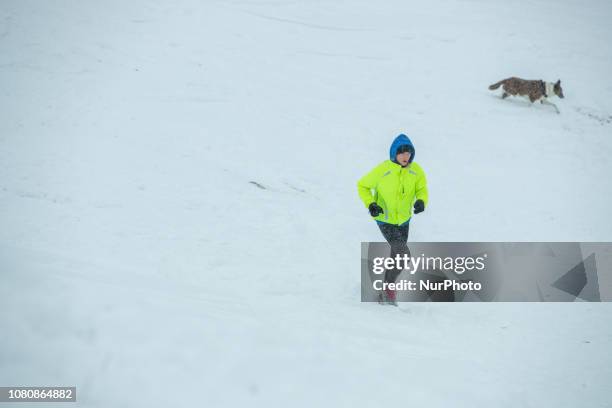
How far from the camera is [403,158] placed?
14.5 ft

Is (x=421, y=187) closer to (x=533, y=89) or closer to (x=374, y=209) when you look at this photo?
(x=374, y=209)

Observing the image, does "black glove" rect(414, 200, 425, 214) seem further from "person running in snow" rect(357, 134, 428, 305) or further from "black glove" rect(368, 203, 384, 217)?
"black glove" rect(368, 203, 384, 217)

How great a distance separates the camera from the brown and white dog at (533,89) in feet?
39.1

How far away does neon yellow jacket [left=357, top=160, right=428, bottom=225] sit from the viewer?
4.56m

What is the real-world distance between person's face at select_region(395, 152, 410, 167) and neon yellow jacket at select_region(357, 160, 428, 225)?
0.08 m

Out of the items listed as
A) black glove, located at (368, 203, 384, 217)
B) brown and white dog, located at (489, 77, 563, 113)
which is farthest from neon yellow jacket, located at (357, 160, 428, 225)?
brown and white dog, located at (489, 77, 563, 113)

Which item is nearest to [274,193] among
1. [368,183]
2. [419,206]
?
[368,183]

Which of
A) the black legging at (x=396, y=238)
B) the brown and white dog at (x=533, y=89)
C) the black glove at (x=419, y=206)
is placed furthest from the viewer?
the brown and white dog at (x=533, y=89)

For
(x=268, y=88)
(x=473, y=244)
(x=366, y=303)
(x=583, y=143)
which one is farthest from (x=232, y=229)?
(x=583, y=143)

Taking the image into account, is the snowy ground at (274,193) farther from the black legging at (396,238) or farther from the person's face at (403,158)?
the person's face at (403,158)

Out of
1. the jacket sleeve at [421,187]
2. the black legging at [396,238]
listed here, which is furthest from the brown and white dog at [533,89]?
the black legging at [396,238]

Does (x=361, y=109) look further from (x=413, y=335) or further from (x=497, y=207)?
(x=413, y=335)

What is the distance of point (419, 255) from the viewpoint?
6578 mm

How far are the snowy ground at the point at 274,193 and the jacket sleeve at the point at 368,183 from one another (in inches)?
48.2
